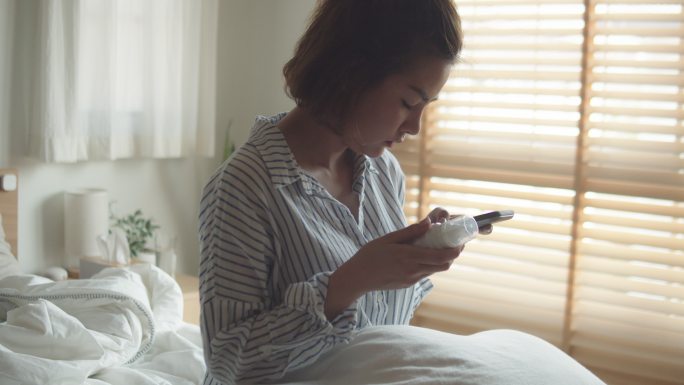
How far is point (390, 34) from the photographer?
3.99ft

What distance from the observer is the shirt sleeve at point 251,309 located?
110 centimetres

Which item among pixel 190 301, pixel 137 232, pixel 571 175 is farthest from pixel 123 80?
pixel 571 175

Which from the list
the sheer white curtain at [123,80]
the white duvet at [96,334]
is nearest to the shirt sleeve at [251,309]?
the white duvet at [96,334]

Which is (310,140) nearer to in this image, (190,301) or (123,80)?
(190,301)

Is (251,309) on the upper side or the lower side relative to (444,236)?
lower

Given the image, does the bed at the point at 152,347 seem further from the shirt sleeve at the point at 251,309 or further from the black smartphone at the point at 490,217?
the black smartphone at the point at 490,217

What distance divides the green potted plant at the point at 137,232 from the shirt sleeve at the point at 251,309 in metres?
2.15

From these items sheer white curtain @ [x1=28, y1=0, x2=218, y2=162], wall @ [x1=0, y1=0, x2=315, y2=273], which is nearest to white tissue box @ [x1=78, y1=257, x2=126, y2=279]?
wall @ [x1=0, y1=0, x2=315, y2=273]

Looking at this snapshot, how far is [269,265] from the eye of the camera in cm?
116

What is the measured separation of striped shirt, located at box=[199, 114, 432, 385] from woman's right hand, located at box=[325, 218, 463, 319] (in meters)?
0.02

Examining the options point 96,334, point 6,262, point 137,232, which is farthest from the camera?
point 137,232

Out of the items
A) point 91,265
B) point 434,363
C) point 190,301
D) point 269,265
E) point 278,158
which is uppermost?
point 278,158

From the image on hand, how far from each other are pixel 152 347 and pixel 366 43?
1303 millimetres

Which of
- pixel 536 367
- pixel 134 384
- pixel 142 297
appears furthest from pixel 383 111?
pixel 142 297
